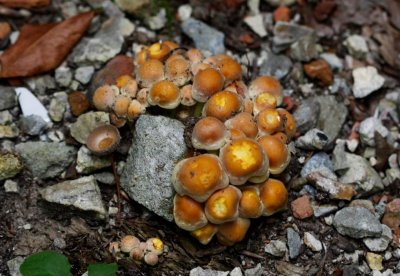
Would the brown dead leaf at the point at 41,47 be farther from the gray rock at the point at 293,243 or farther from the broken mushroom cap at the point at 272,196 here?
the gray rock at the point at 293,243

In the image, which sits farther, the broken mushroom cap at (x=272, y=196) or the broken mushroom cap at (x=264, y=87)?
the broken mushroom cap at (x=264, y=87)

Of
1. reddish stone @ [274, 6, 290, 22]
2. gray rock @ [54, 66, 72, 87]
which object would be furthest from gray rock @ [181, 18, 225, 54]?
gray rock @ [54, 66, 72, 87]

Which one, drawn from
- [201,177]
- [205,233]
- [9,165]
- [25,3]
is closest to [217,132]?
[201,177]

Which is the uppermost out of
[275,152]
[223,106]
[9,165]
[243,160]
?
[223,106]

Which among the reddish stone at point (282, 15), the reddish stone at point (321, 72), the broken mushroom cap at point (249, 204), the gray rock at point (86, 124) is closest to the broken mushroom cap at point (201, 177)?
the broken mushroom cap at point (249, 204)

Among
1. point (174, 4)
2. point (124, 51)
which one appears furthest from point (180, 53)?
point (174, 4)

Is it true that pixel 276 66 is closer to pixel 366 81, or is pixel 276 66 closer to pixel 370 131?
pixel 366 81
